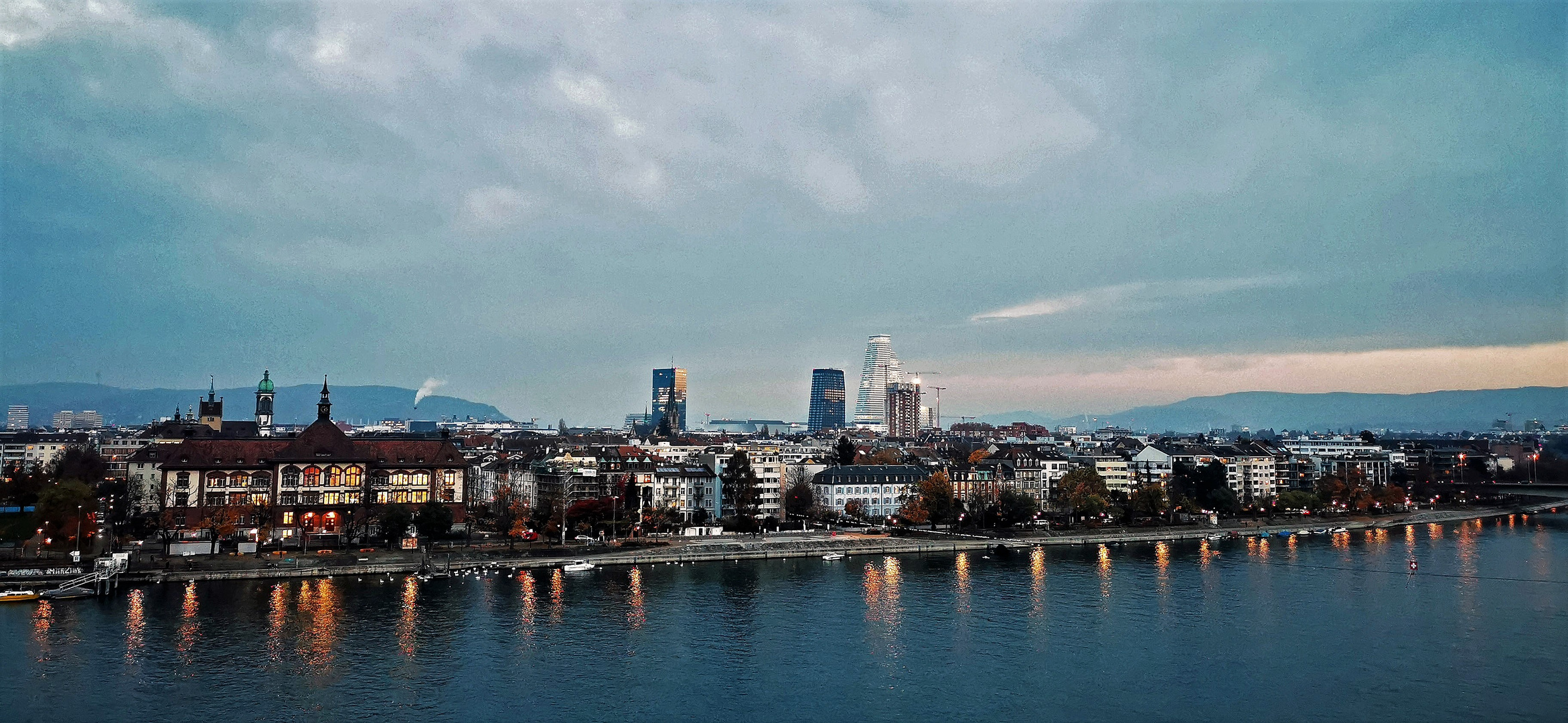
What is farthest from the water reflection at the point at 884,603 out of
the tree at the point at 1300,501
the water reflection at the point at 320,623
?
the tree at the point at 1300,501

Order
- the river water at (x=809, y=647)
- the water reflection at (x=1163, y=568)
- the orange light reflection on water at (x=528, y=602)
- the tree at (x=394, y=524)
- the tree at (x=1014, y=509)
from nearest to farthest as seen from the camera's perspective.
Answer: the river water at (x=809, y=647)
the orange light reflection on water at (x=528, y=602)
the water reflection at (x=1163, y=568)
the tree at (x=394, y=524)
the tree at (x=1014, y=509)

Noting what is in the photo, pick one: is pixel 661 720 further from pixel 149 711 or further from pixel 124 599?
pixel 124 599

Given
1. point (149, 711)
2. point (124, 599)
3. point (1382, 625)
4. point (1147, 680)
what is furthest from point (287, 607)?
point (1382, 625)

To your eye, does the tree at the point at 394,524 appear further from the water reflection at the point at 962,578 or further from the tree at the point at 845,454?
the tree at the point at 845,454

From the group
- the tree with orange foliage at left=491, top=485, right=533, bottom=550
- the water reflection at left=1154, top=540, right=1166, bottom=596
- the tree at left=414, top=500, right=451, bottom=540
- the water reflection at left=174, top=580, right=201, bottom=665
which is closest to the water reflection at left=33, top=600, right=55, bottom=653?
the water reflection at left=174, top=580, right=201, bottom=665

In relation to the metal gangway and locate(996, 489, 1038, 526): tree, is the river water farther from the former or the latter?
locate(996, 489, 1038, 526): tree
